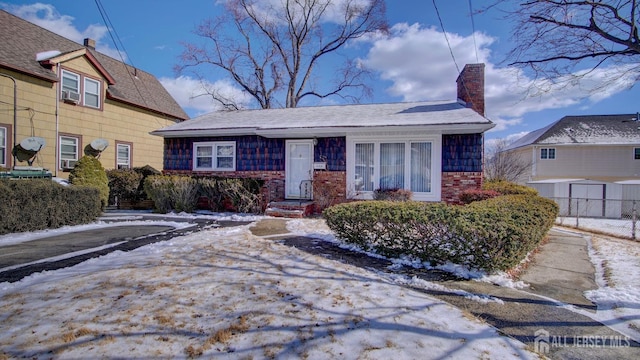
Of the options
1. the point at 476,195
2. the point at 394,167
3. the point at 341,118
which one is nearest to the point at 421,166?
the point at 394,167

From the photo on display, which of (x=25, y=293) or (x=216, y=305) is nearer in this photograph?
(x=216, y=305)

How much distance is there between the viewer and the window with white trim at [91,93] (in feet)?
48.1

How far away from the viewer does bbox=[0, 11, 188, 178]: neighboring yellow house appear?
1204 cm

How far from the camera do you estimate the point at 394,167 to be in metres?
10.8

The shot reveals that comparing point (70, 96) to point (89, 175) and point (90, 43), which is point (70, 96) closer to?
point (89, 175)

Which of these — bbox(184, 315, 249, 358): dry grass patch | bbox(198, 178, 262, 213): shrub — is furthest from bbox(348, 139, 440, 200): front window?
bbox(184, 315, 249, 358): dry grass patch

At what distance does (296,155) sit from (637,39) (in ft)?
30.2

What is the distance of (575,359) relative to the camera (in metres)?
2.61

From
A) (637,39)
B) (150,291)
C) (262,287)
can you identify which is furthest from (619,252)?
(150,291)

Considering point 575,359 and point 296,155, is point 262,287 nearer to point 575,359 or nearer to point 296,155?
point 575,359

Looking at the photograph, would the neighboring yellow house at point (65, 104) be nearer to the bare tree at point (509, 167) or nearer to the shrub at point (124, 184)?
the shrub at point (124, 184)

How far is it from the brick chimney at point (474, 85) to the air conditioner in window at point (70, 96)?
1645cm

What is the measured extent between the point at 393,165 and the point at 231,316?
8658mm

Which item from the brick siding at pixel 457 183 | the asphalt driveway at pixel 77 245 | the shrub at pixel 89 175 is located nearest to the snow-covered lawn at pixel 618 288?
the brick siding at pixel 457 183
